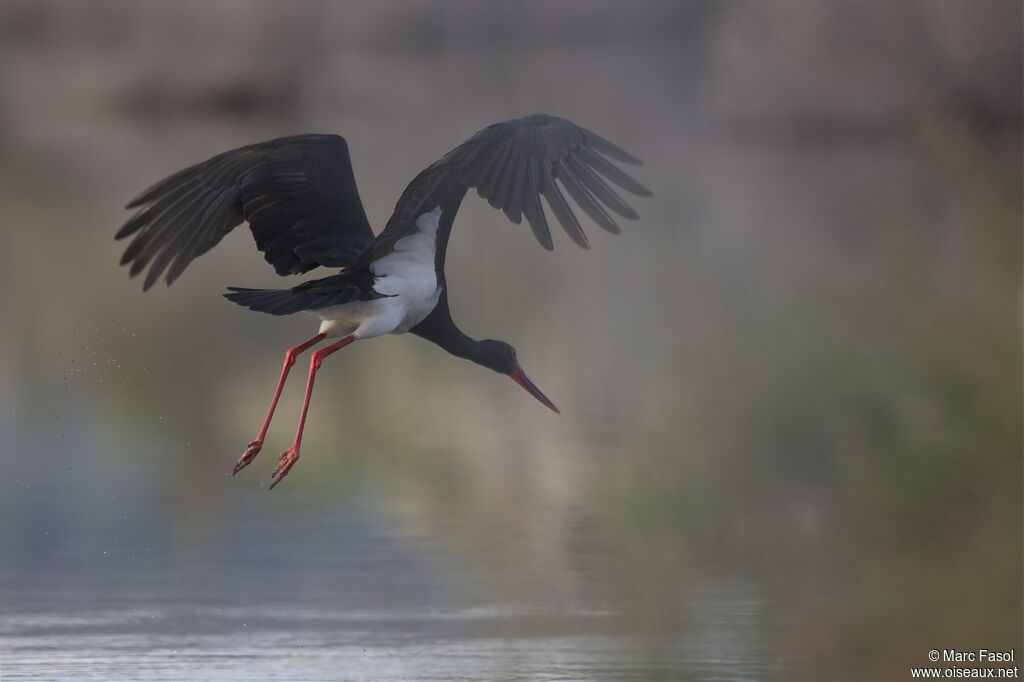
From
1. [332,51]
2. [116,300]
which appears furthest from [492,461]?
[332,51]

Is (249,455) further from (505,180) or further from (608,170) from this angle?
(608,170)

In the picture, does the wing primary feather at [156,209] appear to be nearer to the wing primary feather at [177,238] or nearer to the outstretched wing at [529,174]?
the wing primary feather at [177,238]

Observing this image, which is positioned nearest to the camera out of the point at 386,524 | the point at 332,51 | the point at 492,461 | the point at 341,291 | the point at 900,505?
the point at 341,291

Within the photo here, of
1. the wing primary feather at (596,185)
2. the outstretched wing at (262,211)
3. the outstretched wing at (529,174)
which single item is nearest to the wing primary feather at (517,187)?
the outstretched wing at (529,174)

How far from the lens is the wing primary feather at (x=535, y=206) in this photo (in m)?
5.80

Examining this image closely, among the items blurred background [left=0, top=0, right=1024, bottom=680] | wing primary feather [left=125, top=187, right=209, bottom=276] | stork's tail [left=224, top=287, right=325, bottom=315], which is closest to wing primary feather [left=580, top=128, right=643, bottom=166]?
stork's tail [left=224, top=287, right=325, bottom=315]

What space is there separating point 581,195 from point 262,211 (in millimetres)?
1263

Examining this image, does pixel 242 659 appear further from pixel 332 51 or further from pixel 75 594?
pixel 332 51

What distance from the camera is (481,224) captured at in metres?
16.4

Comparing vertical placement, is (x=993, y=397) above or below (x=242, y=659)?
above

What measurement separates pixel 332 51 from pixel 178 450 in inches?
571

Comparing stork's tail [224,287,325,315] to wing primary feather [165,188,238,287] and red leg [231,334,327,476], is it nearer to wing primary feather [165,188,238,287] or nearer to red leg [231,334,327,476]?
red leg [231,334,327,476]

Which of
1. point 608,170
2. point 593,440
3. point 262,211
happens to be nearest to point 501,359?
point 262,211

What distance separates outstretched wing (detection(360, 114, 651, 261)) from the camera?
5.82 m
